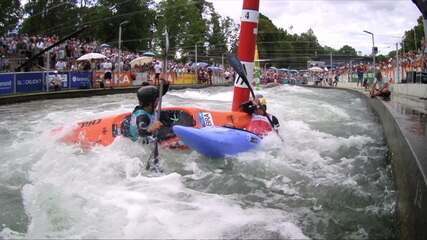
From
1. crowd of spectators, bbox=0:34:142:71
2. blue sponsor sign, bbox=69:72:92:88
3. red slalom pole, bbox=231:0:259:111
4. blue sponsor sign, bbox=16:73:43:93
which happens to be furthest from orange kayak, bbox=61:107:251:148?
blue sponsor sign, bbox=69:72:92:88

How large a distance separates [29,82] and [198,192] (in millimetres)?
18606

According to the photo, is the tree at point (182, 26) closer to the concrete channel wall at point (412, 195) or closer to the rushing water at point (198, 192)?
the rushing water at point (198, 192)

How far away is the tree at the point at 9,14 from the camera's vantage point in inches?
1993

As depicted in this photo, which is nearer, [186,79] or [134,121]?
[134,121]

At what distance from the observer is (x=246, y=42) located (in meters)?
11.7

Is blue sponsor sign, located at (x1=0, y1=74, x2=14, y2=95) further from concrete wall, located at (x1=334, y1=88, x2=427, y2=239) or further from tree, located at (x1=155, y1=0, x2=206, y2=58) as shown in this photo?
tree, located at (x1=155, y1=0, x2=206, y2=58)

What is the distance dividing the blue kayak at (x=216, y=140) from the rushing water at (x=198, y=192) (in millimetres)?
153

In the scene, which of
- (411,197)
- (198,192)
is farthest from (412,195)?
(198,192)

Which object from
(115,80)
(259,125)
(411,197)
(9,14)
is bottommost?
(411,197)

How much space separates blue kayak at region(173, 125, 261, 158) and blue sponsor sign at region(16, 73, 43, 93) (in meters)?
15.9

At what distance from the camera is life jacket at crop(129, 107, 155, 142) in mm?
9055

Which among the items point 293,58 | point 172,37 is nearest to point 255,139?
point 172,37

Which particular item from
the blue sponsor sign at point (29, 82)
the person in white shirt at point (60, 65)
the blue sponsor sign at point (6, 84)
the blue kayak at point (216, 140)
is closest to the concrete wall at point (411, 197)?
the blue kayak at point (216, 140)

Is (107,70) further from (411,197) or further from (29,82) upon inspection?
(411,197)
